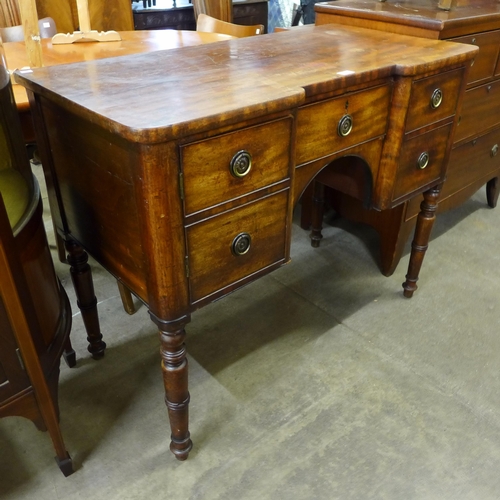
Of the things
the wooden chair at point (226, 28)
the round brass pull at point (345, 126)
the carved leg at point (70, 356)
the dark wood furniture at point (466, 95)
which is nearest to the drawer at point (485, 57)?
the dark wood furniture at point (466, 95)

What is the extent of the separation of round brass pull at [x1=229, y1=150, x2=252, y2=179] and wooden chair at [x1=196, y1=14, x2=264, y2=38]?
5.15ft

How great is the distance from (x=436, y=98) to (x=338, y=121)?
1.26 feet

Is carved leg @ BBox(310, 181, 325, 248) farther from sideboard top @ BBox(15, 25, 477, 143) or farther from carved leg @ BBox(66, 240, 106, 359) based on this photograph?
carved leg @ BBox(66, 240, 106, 359)

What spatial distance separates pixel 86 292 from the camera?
4.93ft

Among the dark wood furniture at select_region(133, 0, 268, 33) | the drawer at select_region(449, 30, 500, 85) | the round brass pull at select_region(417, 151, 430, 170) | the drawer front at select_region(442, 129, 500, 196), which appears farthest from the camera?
the dark wood furniture at select_region(133, 0, 268, 33)

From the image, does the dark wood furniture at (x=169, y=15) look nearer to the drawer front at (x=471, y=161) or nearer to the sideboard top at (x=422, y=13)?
the sideboard top at (x=422, y=13)

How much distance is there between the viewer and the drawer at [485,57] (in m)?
1.77

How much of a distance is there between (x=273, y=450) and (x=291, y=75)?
970mm

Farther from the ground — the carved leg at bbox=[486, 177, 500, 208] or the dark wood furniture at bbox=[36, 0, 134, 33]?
the dark wood furniture at bbox=[36, 0, 134, 33]

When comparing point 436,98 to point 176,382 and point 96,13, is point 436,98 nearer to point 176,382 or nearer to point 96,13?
point 176,382

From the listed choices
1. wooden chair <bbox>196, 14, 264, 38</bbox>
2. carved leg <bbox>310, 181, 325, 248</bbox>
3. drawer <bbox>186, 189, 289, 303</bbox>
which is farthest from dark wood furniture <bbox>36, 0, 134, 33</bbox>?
drawer <bbox>186, 189, 289, 303</bbox>

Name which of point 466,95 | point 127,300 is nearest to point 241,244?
point 127,300

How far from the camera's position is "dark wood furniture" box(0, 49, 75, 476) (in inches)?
39.3

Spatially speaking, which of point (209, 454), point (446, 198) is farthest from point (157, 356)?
point (446, 198)
